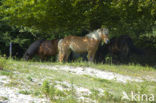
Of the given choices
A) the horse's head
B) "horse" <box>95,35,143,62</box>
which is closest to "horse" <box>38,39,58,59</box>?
the horse's head

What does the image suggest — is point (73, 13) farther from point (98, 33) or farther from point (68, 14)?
point (98, 33)

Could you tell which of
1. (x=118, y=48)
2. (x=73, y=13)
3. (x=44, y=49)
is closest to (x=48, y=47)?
(x=44, y=49)

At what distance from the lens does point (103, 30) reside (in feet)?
40.6

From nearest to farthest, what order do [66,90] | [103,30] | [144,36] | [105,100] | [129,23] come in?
[105,100]
[66,90]
[103,30]
[129,23]
[144,36]

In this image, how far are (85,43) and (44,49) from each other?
3.47 metres

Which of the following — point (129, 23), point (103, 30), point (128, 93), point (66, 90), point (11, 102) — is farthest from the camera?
point (129, 23)

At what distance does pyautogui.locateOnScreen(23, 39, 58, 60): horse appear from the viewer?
49.4ft

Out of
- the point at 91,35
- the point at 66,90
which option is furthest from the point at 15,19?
the point at 66,90

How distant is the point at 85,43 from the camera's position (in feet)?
41.5

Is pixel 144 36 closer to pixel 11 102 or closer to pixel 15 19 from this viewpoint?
pixel 15 19

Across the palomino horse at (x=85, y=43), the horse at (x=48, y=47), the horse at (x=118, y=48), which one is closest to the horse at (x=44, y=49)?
the horse at (x=48, y=47)

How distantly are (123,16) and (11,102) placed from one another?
1254 centimetres

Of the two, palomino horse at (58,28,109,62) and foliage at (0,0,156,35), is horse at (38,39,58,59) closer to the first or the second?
foliage at (0,0,156,35)

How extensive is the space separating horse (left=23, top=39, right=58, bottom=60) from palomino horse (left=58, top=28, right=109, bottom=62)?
2.09 metres
